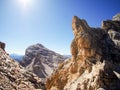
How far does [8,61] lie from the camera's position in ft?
41.9

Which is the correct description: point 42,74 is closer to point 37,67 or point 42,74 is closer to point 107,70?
point 37,67

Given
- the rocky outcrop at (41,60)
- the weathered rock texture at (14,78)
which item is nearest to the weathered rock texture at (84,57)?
the weathered rock texture at (14,78)

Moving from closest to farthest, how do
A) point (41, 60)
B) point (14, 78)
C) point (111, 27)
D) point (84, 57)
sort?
1. point (14, 78)
2. point (84, 57)
3. point (111, 27)
4. point (41, 60)

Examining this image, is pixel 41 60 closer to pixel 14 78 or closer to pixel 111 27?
pixel 111 27

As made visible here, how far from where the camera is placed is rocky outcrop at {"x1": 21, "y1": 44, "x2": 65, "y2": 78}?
10406cm

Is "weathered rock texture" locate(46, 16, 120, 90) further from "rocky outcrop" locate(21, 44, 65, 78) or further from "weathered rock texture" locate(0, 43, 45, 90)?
"rocky outcrop" locate(21, 44, 65, 78)

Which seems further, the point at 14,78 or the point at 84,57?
the point at 84,57

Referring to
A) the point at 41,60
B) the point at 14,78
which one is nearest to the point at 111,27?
the point at 14,78

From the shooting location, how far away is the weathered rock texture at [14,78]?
10.2 meters

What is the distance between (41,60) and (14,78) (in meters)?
111

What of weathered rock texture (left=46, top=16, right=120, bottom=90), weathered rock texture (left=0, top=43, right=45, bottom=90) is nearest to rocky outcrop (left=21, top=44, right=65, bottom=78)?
weathered rock texture (left=46, top=16, right=120, bottom=90)

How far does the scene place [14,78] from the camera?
11078mm

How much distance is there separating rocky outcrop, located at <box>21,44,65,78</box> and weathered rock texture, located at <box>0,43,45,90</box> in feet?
290

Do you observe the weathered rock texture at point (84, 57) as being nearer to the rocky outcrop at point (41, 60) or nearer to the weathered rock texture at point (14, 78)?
the weathered rock texture at point (14, 78)
